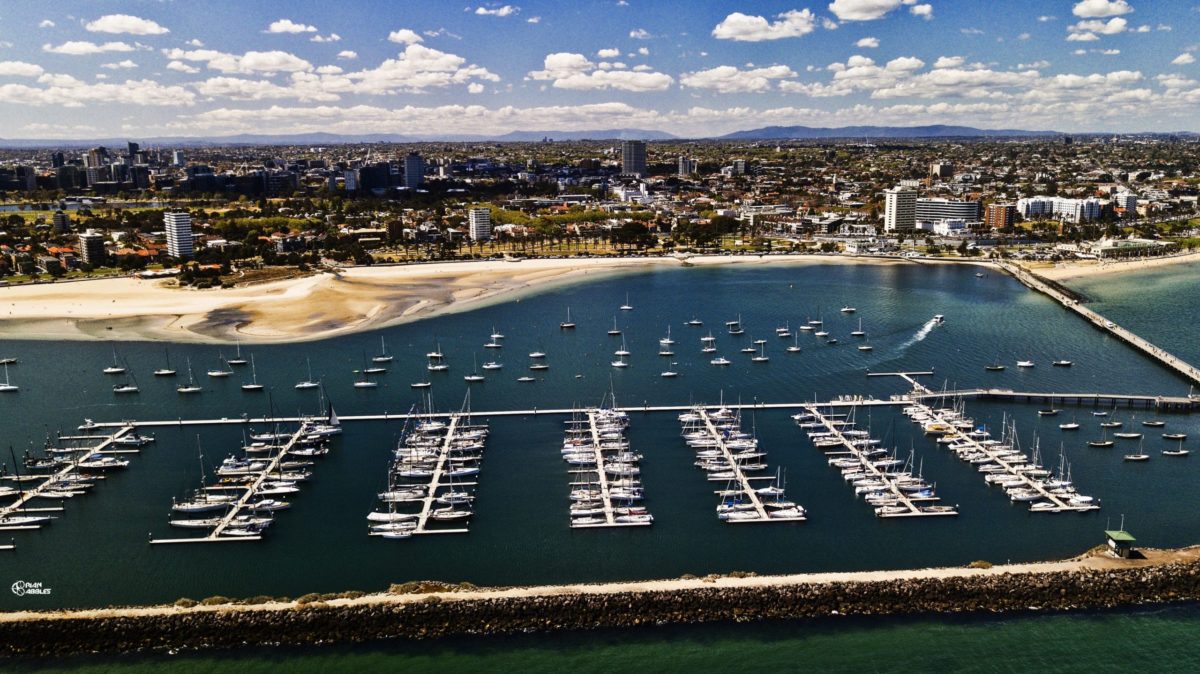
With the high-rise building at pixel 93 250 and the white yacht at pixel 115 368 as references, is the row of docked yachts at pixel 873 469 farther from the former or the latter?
the high-rise building at pixel 93 250

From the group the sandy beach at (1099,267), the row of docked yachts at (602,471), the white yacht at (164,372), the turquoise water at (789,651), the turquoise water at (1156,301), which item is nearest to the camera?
the turquoise water at (789,651)

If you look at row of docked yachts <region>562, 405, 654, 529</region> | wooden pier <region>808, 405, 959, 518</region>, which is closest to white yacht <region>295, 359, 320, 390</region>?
row of docked yachts <region>562, 405, 654, 529</region>

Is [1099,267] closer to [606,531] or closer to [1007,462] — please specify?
[1007,462]

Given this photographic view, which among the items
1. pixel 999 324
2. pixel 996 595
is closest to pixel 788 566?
pixel 996 595

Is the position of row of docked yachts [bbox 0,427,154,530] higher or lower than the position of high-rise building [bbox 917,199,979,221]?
lower

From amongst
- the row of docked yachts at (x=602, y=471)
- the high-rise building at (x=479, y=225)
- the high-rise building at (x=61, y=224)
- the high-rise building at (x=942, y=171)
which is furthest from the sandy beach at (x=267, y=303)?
the high-rise building at (x=942, y=171)

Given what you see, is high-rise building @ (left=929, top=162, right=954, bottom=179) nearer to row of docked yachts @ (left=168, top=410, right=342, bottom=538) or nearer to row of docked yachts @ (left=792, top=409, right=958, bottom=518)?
row of docked yachts @ (left=792, top=409, right=958, bottom=518)
